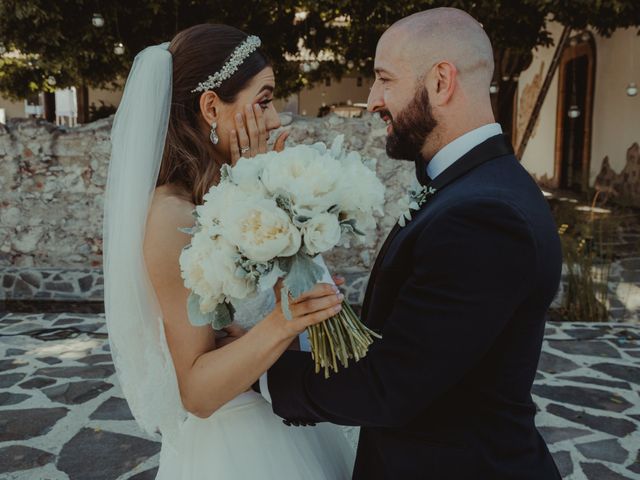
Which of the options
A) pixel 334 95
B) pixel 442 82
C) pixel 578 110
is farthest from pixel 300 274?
pixel 334 95

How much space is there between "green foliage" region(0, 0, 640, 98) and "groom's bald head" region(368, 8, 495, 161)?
7037 mm

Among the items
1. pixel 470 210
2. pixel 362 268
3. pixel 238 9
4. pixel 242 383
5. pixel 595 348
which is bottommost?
pixel 595 348

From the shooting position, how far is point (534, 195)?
5.01ft

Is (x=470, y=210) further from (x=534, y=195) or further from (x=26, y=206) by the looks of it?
(x=26, y=206)

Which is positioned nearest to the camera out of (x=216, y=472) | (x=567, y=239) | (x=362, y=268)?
(x=216, y=472)

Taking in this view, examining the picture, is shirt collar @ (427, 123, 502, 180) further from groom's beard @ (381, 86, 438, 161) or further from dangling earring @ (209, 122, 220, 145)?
dangling earring @ (209, 122, 220, 145)

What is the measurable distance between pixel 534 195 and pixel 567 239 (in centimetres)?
Result: 617

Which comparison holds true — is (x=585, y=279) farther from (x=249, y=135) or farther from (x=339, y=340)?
(x=339, y=340)

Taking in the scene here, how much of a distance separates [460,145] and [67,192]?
22.6ft

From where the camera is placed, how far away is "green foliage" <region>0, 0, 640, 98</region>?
8.59 m

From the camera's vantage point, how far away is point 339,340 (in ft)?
4.96

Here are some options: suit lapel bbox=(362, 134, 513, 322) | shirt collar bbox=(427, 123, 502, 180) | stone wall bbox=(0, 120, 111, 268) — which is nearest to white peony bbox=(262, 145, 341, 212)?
suit lapel bbox=(362, 134, 513, 322)

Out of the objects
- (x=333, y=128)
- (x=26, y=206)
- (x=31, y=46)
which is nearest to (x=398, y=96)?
(x=333, y=128)

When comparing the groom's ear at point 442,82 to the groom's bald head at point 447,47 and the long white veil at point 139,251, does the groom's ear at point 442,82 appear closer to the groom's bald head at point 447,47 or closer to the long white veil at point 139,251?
the groom's bald head at point 447,47
